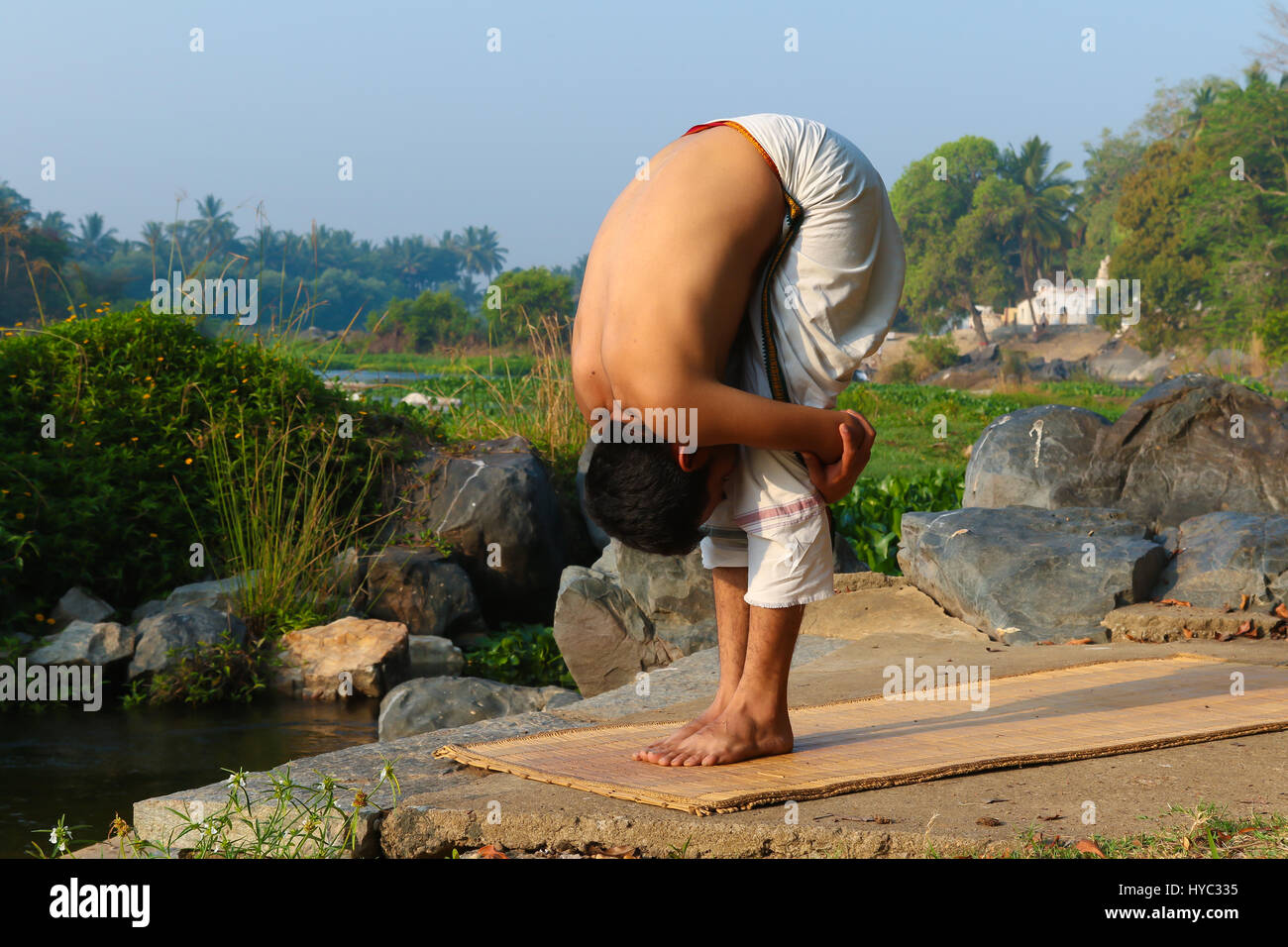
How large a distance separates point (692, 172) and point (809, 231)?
0.30 meters

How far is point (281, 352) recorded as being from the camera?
27.0 ft

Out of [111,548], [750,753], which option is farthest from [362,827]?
[111,548]

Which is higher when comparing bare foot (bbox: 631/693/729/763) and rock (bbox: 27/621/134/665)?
bare foot (bbox: 631/693/729/763)

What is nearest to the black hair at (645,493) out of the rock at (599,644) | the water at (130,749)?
the water at (130,749)

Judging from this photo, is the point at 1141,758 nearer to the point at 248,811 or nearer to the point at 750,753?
the point at 750,753

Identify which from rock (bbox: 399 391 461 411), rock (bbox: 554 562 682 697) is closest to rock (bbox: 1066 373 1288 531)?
rock (bbox: 554 562 682 697)

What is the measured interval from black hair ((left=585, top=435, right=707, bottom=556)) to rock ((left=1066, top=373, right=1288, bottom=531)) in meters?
4.63

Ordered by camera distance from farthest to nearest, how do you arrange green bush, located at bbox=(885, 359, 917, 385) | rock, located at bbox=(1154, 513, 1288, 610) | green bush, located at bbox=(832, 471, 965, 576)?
green bush, located at bbox=(885, 359, 917, 385), green bush, located at bbox=(832, 471, 965, 576), rock, located at bbox=(1154, 513, 1288, 610)

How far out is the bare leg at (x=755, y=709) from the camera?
2.72 metres

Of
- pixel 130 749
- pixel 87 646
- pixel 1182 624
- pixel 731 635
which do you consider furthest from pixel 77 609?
pixel 1182 624

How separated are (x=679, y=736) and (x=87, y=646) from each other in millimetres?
4506

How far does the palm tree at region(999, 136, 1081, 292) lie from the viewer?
59500 millimetres

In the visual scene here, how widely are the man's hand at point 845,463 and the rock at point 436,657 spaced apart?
4588mm

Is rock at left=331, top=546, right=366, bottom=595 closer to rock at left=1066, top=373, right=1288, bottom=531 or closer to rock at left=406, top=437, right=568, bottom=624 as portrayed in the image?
rock at left=406, top=437, right=568, bottom=624
